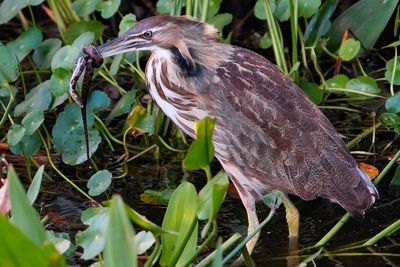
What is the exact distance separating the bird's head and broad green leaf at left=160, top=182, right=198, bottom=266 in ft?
3.91

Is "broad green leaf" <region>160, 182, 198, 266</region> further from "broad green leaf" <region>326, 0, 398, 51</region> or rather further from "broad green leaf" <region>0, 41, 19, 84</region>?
"broad green leaf" <region>326, 0, 398, 51</region>

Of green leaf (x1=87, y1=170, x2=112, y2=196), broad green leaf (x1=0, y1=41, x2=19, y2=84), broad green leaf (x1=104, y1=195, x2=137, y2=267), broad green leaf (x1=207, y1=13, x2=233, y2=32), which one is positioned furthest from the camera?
broad green leaf (x1=207, y1=13, x2=233, y2=32)

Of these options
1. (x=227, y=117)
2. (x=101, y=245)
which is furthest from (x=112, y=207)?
(x=227, y=117)

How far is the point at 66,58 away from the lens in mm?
4805

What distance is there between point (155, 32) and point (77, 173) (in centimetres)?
99

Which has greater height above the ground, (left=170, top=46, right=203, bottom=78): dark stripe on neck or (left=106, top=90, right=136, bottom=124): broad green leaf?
(left=170, top=46, right=203, bottom=78): dark stripe on neck

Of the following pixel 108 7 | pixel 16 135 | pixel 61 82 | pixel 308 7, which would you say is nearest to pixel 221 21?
pixel 308 7

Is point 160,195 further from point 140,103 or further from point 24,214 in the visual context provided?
point 24,214

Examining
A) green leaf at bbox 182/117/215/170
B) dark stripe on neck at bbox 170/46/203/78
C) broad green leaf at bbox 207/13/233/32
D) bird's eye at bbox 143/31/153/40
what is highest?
green leaf at bbox 182/117/215/170

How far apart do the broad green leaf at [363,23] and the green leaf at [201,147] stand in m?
2.67

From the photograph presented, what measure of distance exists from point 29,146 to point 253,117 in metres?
1.11

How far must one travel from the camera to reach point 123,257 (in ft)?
8.95

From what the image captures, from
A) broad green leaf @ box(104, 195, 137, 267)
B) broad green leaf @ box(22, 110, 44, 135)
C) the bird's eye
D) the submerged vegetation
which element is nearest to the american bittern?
the bird's eye

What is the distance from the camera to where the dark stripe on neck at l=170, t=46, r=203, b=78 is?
4.40m
